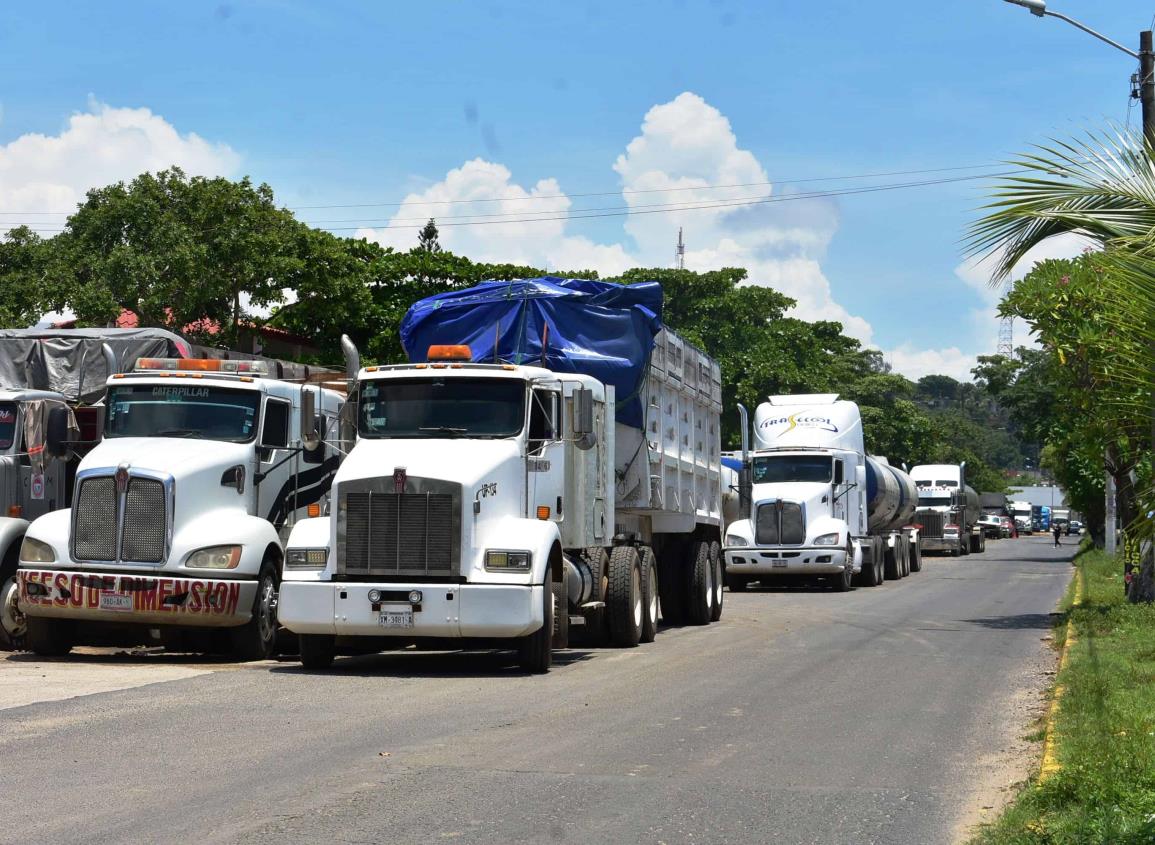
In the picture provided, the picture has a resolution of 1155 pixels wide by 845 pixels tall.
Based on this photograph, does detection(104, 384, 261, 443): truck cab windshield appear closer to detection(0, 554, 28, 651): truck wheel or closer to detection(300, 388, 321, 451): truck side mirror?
detection(300, 388, 321, 451): truck side mirror

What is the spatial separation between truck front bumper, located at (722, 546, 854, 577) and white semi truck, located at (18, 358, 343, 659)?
1702 cm

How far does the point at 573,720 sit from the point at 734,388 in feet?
155

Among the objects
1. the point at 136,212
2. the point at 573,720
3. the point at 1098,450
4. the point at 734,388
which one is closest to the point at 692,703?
the point at 573,720

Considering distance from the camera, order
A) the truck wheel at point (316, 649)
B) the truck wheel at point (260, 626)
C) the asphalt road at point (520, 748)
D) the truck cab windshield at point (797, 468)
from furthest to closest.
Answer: the truck cab windshield at point (797, 468), the truck wheel at point (260, 626), the truck wheel at point (316, 649), the asphalt road at point (520, 748)

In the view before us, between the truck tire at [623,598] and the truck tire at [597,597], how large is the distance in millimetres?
95

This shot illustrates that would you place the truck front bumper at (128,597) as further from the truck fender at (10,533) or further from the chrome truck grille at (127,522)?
the truck fender at (10,533)

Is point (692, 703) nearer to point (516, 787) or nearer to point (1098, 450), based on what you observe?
point (516, 787)

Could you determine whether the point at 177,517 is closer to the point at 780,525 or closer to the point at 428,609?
the point at 428,609

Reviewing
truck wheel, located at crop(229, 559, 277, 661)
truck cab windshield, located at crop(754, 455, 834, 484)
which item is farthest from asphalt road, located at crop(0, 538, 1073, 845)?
truck cab windshield, located at crop(754, 455, 834, 484)

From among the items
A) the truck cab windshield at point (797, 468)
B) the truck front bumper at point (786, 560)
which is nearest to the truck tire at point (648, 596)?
the truck front bumper at point (786, 560)

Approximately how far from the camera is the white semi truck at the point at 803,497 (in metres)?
32.5

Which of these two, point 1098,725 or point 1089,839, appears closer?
point 1089,839

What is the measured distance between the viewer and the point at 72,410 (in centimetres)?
1761

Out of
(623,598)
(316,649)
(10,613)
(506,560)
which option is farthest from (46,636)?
(623,598)
